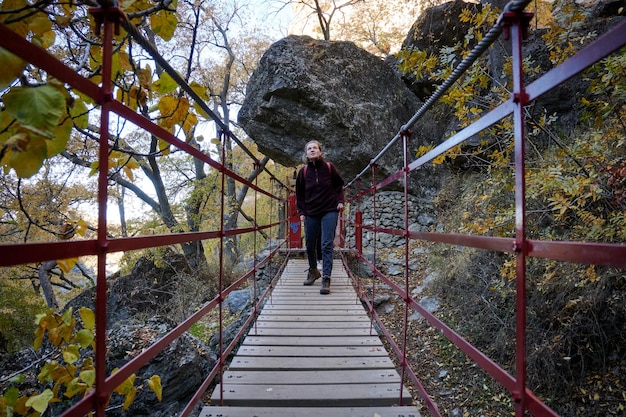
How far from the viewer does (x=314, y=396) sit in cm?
191

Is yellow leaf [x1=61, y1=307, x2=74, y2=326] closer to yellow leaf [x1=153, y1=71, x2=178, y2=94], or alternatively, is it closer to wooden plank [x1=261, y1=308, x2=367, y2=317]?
yellow leaf [x1=153, y1=71, x2=178, y2=94]

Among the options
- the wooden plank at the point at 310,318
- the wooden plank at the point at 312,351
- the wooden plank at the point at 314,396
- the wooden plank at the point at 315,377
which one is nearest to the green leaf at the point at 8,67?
the wooden plank at the point at 314,396

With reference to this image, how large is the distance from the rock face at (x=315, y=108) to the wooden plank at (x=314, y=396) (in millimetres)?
6992

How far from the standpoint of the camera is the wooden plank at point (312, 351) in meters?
2.48

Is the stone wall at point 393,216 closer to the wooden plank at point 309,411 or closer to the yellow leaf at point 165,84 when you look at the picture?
the wooden plank at point 309,411

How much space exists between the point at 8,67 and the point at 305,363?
2215 mm

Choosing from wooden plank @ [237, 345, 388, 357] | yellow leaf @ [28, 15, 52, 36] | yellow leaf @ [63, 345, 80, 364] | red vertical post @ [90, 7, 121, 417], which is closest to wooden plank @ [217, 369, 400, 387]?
wooden plank @ [237, 345, 388, 357]

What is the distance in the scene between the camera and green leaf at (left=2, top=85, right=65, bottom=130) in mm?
580

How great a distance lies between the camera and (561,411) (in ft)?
7.69

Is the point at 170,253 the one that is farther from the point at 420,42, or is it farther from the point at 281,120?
the point at 420,42

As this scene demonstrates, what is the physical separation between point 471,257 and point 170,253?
6.01 m

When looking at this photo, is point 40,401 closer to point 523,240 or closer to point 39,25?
point 39,25

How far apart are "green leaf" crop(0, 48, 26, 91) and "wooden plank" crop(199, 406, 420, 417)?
1.67 m

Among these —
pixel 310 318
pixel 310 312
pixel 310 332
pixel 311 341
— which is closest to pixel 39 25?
pixel 311 341
